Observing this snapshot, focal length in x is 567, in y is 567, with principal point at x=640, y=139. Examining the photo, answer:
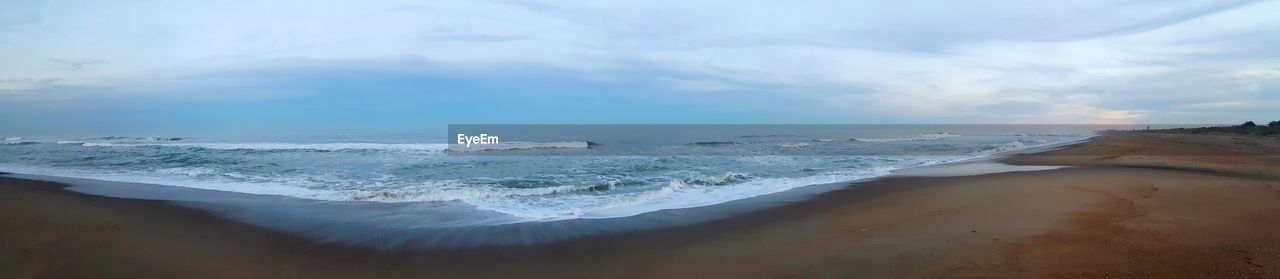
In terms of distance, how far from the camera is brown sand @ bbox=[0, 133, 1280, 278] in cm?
463

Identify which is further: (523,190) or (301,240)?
(523,190)

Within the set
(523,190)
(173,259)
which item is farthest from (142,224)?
(523,190)

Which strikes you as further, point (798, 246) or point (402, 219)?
point (402, 219)

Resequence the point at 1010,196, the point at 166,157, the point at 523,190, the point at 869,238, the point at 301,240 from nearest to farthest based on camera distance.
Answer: the point at 869,238
the point at 301,240
the point at 1010,196
the point at 523,190
the point at 166,157

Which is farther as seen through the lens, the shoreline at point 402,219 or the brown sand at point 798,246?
the shoreline at point 402,219

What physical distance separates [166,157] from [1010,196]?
24.3m

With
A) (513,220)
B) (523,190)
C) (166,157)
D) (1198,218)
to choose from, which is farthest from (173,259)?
(166,157)

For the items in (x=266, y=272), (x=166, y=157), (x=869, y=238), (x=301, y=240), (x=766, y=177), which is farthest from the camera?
(x=166, y=157)

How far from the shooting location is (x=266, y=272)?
5004mm

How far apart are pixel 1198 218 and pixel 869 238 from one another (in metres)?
3.77

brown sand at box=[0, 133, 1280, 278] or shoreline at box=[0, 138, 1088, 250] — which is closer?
brown sand at box=[0, 133, 1280, 278]

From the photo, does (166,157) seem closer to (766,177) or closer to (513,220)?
(513,220)

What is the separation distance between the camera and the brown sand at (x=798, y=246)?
463 centimetres

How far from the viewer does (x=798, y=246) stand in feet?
18.4
